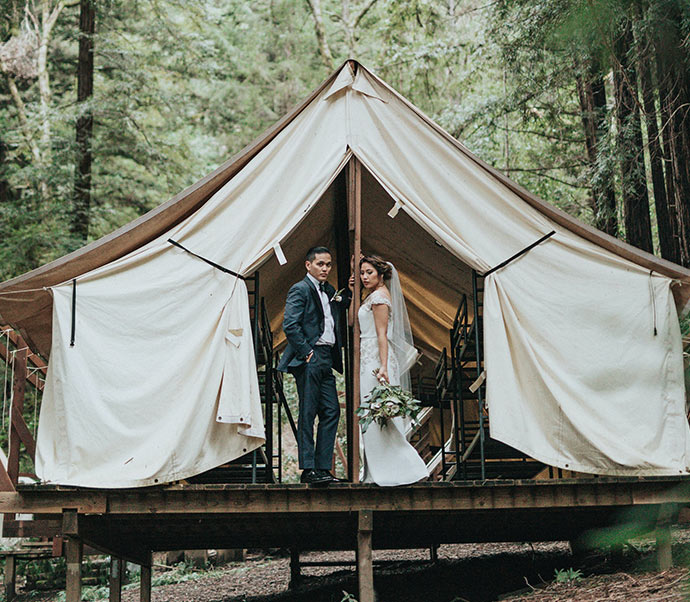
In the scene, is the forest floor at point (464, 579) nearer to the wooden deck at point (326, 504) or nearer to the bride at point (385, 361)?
the wooden deck at point (326, 504)

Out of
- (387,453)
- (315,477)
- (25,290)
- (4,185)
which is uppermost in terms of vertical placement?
(4,185)

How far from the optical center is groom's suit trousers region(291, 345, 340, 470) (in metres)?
5.42

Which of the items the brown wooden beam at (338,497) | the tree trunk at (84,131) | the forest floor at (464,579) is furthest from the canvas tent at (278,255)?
the tree trunk at (84,131)

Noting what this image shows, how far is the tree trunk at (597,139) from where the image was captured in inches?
313

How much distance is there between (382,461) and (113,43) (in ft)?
36.0

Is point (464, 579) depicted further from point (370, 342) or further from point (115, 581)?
point (115, 581)

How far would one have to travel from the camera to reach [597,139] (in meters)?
8.98

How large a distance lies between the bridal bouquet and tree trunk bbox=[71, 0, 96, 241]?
8.98 metres

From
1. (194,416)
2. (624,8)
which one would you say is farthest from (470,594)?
(624,8)

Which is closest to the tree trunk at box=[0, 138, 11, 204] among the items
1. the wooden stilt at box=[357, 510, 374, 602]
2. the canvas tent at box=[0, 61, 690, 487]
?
the canvas tent at box=[0, 61, 690, 487]

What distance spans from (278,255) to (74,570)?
2475mm

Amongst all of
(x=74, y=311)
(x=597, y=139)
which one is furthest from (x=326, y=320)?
(x=597, y=139)

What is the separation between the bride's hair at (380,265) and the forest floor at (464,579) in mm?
2240

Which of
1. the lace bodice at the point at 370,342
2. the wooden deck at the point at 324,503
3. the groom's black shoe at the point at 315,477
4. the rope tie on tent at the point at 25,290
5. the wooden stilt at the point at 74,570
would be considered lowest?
the wooden stilt at the point at 74,570
